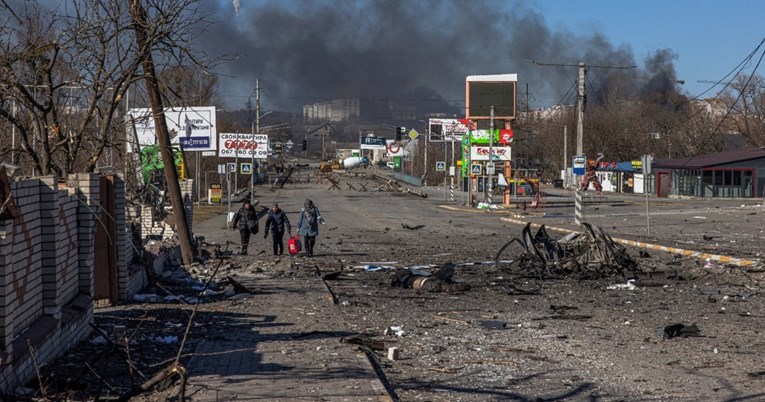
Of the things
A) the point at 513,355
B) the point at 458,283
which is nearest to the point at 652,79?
the point at 458,283

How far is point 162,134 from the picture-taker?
20.3 meters

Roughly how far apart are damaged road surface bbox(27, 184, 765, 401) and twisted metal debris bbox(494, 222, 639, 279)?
42mm

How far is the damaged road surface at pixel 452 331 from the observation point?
9430mm

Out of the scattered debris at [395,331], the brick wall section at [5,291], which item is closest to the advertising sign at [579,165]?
the scattered debris at [395,331]

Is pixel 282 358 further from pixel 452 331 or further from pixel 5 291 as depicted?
pixel 452 331

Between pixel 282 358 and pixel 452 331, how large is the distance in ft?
11.5

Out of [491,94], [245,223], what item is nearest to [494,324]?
[245,223]

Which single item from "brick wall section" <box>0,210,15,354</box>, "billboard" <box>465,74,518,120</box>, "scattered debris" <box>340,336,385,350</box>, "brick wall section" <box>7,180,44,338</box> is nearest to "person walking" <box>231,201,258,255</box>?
"scattered debris" <box>340,336,385,350</box>

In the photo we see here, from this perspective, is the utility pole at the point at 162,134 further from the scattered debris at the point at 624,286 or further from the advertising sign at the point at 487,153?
A: the advertising sign at the point at 487,153

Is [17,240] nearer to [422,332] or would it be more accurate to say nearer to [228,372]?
[228,372]

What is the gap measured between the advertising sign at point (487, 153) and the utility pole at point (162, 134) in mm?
44280

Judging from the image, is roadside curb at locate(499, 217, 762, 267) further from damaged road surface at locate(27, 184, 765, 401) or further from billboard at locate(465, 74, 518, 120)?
billboard at locate(465, 74, 518, 120)

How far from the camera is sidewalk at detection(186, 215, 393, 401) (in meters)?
8.76

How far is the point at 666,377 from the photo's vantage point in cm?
1015
